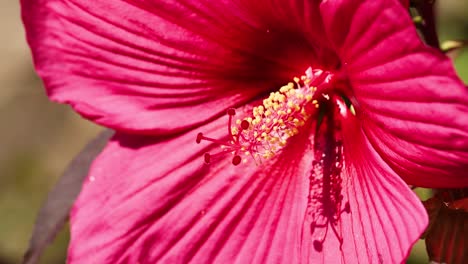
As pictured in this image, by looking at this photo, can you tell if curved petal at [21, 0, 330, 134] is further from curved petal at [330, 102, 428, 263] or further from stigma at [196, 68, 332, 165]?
curved petal at [330, 102, 428, 263]

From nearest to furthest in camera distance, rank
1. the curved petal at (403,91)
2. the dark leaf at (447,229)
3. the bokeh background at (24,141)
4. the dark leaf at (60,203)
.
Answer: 1. the curved petal at (403,91)
2. the dark leaf at (447,229)
3. the dark leaf at (60,203)
4. the bokeh background at (24,141)

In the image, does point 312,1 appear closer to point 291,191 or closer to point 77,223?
point 291,191

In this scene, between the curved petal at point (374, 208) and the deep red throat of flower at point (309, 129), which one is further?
the deep red throat of flower at point (309, 129)

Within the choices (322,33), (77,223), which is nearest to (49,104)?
(77,223)

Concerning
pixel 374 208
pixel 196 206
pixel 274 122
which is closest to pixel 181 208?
pixel 196 206

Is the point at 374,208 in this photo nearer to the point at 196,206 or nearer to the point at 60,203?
the point at 196,206

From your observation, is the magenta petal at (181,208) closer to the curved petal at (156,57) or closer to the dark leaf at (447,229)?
the curved petal at (156,57)

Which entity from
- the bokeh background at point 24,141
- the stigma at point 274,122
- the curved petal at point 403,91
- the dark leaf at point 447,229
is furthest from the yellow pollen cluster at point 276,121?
the bokeh background at point 24,141
